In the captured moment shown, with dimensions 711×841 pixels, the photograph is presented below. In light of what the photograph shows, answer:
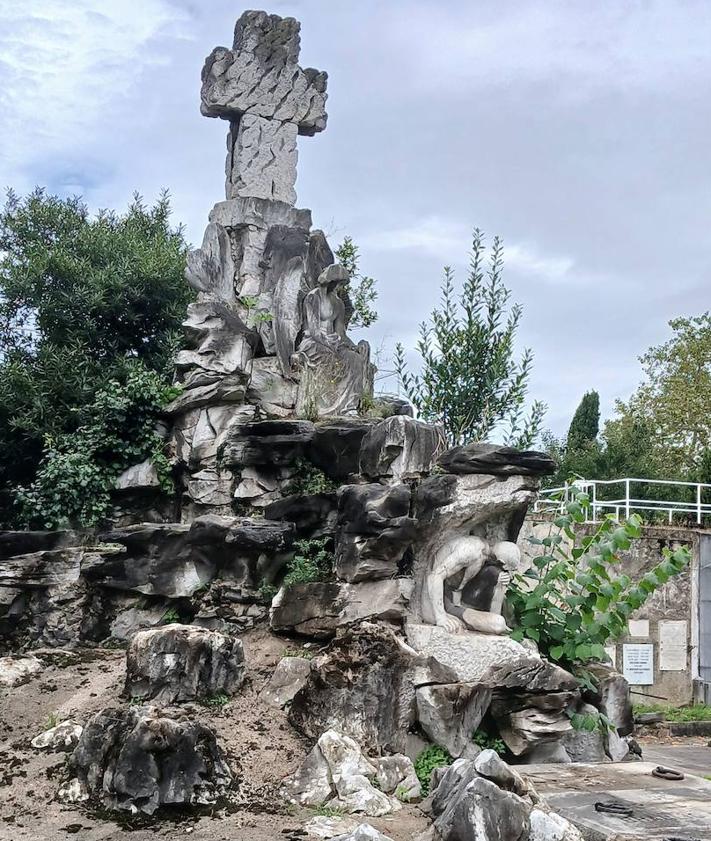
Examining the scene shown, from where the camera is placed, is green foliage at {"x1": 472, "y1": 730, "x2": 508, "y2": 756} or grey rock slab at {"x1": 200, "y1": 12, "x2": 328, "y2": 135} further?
grey rock slab at {"x1": 200, "y1": 12, "x2": 328, "y2": 135}

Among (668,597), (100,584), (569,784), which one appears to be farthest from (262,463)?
(668,597)

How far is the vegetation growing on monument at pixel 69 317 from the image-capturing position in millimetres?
12281

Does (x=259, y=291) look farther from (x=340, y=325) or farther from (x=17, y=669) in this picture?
(x=17, y=669)

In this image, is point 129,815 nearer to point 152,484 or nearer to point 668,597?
point 152,484

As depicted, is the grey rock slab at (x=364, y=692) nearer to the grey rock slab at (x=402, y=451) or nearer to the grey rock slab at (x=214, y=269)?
the grey rock slab at (x=402, y=451)

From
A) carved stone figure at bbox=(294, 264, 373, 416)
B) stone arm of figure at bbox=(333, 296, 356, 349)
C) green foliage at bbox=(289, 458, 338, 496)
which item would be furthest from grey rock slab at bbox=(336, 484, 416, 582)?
stone arm of figure at bbox=(333, 296, 356, 349)

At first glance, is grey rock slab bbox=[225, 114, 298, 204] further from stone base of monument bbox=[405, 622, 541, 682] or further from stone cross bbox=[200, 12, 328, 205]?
stone base of monument bbox=[405, 622, 541, 682]

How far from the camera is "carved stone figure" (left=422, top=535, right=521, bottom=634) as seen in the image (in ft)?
25.7

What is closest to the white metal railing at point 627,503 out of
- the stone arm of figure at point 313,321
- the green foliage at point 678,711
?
the green foliage at point 678,711

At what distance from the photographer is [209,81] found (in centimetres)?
1198

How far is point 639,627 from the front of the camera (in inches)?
591

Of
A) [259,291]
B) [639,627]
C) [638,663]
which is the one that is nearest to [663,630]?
[639,627]

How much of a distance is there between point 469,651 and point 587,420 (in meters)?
20.0

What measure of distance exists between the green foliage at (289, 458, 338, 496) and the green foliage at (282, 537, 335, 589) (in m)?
0.56
